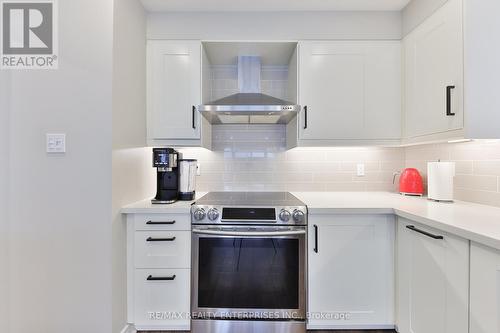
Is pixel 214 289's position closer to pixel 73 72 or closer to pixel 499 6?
pixel 73 72

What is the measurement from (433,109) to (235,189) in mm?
1633

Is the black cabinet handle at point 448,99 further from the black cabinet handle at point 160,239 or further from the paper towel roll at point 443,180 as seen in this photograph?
the black cabinet handle at point 160,239

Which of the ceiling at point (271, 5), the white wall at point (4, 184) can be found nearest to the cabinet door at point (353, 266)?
the ceiling at point (271, 5)

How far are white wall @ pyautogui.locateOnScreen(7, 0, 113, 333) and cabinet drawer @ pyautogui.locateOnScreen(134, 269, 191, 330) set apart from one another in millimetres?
204

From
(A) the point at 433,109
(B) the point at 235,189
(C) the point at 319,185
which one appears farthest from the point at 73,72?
(A) the point at 433,109

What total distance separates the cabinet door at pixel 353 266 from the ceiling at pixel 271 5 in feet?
5.15

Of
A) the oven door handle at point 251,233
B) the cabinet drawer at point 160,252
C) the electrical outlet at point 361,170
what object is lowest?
the cabinet drawer at point 160,252

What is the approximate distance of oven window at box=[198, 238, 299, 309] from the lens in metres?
1.66

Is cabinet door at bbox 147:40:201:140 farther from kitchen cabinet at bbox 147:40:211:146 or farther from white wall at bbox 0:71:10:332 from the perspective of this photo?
white wall at bbox 0:71:10:332

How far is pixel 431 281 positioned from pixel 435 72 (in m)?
1.27

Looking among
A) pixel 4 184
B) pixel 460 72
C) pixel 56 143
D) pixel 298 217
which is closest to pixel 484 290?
pixel 298 217

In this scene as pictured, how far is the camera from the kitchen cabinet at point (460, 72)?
138cm

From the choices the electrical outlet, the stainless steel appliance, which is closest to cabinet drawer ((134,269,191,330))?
the stainless steel appliance

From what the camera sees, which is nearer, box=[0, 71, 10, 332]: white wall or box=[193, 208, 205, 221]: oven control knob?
box=[0, 71, 10, 332]: white wall
